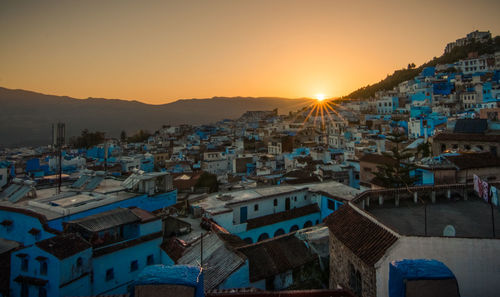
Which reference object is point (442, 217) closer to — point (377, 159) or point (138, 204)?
point (138, 204)

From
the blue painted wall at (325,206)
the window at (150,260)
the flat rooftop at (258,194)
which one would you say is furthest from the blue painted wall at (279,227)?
the window at (150,260)

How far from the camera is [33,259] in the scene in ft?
34.4

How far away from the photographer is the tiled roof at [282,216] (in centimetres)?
1795

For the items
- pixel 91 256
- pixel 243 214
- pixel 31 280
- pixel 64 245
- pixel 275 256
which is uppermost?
pixel 64 245

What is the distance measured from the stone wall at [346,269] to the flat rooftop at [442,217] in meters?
1.17

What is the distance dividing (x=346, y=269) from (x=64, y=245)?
871cm

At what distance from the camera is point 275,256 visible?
43.0 ft

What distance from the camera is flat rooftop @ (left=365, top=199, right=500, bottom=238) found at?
8164 mm

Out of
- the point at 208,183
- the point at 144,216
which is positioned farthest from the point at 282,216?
the point at 208,183

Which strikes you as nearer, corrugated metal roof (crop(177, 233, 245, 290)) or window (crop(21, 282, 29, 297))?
window (crop(21, 282, 29, 297))

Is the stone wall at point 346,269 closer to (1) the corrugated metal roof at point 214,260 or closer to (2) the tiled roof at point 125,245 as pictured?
(1) the corrugated metal roof at point 214,260

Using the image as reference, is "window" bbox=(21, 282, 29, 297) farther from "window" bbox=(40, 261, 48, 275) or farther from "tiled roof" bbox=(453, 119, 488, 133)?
"tiled roof" bbox=(453, 119, 488, 133)

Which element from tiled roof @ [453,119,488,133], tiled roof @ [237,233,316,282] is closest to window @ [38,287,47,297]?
tiled roof @ [237,233,316,282]

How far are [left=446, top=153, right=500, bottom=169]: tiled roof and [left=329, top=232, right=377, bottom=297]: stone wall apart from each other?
36.2 ft
